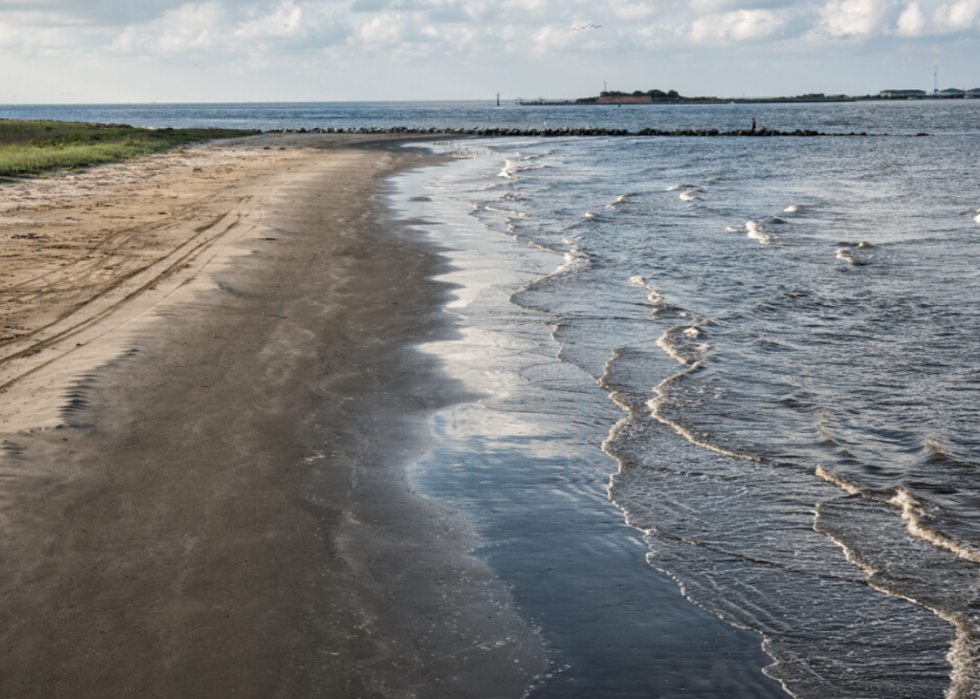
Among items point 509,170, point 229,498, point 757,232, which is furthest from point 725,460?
point 509,170

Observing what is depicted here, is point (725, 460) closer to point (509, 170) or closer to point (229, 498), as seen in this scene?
point (229, 498)

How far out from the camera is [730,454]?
8.06m

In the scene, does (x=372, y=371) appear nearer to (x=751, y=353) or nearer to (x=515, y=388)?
(x=515, y=388)

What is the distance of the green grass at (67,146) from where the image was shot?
113 ft

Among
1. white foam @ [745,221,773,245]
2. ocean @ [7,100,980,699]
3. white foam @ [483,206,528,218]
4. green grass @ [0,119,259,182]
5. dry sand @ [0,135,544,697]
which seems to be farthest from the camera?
green grass @ [0,119,259,182]

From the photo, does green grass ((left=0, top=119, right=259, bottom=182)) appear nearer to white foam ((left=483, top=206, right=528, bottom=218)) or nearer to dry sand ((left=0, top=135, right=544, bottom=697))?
white foam ((left=483, top=206, right=528, bottom=218))

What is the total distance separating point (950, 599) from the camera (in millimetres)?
5574

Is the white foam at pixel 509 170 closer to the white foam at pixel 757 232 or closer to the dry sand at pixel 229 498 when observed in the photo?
the white foam at pixel 757 232

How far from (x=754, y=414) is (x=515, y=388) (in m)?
2.73

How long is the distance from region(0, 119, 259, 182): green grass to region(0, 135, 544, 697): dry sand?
2239 centimetres

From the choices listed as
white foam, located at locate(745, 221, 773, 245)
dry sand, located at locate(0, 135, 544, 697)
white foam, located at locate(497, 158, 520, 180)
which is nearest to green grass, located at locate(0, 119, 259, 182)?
white foam, located at locate(497, 158, 520, 180)

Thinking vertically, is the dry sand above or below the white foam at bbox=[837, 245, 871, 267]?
below

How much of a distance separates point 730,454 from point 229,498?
15.0ft

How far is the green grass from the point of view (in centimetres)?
3459
